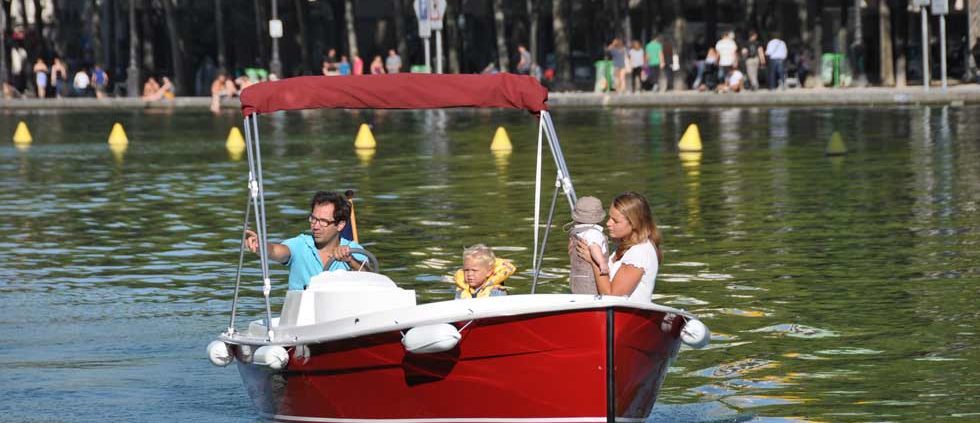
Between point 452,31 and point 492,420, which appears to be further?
point 452,31

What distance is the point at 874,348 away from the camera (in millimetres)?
13109

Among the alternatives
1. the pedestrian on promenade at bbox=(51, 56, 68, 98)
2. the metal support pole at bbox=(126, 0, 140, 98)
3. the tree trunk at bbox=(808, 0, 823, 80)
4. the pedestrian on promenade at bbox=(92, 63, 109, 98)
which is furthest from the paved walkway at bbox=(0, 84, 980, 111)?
the pedestrian on promenade at bbox=(51, 56, 68, 98)

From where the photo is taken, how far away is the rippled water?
12.2 metres

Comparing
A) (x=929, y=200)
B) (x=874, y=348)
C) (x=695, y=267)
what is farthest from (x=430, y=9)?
(x=874, y=348)

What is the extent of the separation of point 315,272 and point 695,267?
6.53m

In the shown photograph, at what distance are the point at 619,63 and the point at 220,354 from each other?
43634 millimetres

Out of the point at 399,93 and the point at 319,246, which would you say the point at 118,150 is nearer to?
the point at 319,246

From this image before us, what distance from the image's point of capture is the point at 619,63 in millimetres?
54312

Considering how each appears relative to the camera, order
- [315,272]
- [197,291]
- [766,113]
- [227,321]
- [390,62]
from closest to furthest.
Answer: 1. [315,272]
2. [227,321]
3. [197,291]
4. [766,113]
5. [390,62]

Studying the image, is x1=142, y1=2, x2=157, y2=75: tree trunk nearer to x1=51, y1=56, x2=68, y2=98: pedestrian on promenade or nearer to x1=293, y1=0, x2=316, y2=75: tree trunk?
x1=51, y1=56, x2=68, y2=98: pedestrian on promenade

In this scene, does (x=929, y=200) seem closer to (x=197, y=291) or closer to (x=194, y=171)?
(x=197, y=291)

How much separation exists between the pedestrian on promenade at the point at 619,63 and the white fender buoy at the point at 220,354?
43.0m

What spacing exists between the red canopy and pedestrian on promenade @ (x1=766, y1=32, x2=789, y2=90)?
4204 centimetres

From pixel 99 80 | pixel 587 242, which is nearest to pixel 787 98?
pixel 99 80
